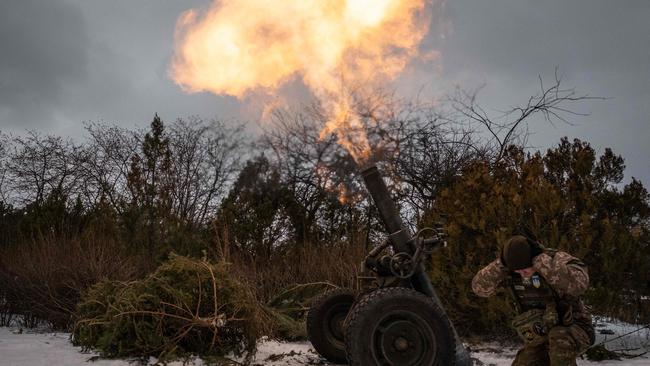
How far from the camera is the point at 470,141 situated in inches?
512

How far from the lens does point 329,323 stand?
226 inches

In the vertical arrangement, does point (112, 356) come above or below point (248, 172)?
below

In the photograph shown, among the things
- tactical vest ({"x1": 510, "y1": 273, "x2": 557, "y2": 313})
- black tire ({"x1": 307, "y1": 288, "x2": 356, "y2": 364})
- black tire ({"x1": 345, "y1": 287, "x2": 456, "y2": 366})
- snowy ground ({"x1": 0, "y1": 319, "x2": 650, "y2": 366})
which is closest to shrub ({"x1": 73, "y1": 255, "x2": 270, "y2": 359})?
snowy ground ({"x1": 0, "y1": 319, "x2": 650, "y2": 366})

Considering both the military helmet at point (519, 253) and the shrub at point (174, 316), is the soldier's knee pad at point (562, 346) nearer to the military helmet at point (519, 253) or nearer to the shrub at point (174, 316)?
the military helmet at point (519, 253)

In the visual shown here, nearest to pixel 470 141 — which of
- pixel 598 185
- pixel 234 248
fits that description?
pixel 598 185

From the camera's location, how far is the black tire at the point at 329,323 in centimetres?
561

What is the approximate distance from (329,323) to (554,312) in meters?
2.58

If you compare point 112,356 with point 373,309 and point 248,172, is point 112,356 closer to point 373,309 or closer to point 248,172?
point 373,309

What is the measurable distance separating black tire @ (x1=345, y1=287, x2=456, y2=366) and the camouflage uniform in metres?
0.64

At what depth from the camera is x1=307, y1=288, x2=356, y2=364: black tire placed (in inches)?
221

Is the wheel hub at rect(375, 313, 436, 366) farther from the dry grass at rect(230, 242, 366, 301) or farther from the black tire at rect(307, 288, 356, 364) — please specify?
the dry grass at rect(230, 242, 366, 301)

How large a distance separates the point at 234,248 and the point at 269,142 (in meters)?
5.32

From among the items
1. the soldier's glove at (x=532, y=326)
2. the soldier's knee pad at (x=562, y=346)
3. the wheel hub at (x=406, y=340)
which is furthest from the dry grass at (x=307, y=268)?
the soldier's knee pad at (x=562, y=346)

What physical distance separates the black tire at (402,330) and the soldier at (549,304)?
636 millimetres
